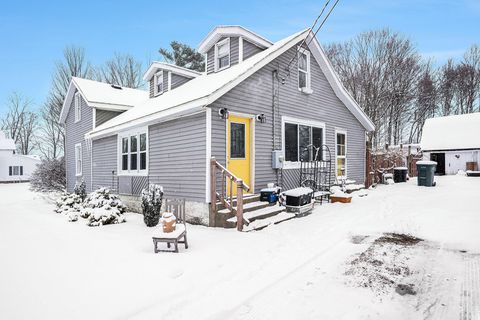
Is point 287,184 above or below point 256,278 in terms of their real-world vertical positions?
above

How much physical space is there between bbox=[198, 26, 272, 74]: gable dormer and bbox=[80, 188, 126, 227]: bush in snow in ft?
20.0

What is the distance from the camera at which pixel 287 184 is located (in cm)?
927

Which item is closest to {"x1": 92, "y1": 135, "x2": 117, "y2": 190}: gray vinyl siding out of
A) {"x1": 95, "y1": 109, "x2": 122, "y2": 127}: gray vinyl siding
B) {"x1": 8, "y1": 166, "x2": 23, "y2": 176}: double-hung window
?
{"x1": 95, "y1": 109, "x2": 122, "y2": 127}: gray vinyl siding

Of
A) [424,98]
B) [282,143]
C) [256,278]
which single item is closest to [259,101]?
[282,143]

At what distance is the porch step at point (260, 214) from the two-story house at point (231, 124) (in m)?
0.74

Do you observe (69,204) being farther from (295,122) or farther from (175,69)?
(295,122)

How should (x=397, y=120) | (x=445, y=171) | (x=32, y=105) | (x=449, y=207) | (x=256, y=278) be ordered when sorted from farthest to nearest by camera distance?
(x=32, y=105) → (x=397, y=120) → (x=445, y=171) → (x=449, y=207) → (x=256, y=278)

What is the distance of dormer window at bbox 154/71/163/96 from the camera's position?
13.7m

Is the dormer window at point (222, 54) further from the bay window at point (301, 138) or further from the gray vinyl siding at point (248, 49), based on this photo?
the bay window at point (301, 138)

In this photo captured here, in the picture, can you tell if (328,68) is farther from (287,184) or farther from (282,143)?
(287,184)

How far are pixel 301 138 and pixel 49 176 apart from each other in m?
14.2

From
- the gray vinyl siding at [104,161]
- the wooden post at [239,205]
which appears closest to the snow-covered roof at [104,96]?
the gray vinyl siding at [104,161]

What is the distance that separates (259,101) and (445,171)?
22322mm

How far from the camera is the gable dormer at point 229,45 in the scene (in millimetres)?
9891
